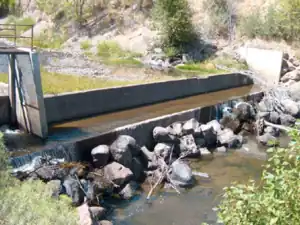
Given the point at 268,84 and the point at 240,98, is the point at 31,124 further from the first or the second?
the point at 268,84

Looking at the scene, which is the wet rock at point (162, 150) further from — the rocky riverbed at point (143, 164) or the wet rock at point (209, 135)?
the wet rock at point (209, 135)

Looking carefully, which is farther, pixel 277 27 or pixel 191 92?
pixel 277 27

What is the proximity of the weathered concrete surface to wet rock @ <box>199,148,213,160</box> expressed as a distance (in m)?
A: 11.8

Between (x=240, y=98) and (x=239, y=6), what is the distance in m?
13.8

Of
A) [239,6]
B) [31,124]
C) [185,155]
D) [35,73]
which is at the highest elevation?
[239,6]

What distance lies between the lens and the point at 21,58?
12961 mm

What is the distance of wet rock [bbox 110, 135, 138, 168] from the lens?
1159 cm

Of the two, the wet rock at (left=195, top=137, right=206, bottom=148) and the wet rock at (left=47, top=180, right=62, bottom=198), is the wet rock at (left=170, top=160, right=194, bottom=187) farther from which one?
the wet rock at (left=47, top=180, right=62, bottom=198)

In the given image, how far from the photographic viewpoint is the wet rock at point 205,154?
14322 millimetres

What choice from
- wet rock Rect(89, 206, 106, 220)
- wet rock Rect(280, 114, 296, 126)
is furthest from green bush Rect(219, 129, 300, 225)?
wet rock Rect(280, 114, 296, 126)

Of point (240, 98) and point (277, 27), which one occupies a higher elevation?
point (277, 27)

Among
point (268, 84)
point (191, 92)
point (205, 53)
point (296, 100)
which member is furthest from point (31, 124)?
point (205, 53)

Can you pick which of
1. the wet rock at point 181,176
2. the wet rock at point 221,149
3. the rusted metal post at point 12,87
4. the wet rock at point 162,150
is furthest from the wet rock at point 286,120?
the rusted metal post at point 12,87

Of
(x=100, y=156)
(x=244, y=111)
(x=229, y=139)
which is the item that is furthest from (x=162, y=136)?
(x=244, y=111)
